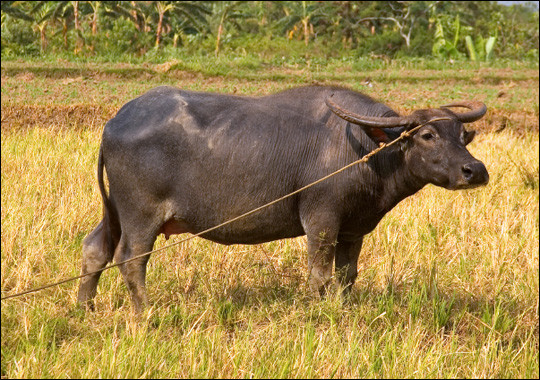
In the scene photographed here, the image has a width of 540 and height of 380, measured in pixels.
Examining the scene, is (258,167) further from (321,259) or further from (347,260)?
(347,260)

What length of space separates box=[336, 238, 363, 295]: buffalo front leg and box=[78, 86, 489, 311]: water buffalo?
0.74ft

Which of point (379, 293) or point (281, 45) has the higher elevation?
point (379, 293)

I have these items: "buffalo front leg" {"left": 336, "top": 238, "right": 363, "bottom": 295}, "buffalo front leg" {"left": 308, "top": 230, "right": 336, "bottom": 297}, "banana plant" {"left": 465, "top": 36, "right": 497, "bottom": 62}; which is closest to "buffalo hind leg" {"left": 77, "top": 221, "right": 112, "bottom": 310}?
"buffalo front leg" {"left": 308, "top": 230, "right": 336, "bottom": 297}

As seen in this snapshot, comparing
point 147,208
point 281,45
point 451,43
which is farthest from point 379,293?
point 281,45

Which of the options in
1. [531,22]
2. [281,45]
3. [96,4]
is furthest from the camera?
[531,22]

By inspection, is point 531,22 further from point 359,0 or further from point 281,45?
point 281,45

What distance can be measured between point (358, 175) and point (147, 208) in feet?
3.28

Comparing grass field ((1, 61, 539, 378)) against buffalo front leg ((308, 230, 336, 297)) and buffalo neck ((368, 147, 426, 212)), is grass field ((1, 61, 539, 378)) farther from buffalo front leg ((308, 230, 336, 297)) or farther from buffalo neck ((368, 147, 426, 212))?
buffalo neck ((368, 147, 426, 212))

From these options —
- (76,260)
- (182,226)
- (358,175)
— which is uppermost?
(358,175)

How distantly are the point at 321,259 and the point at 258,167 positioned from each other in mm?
529

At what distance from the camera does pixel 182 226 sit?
3.56m

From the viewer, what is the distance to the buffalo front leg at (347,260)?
3.75 meters

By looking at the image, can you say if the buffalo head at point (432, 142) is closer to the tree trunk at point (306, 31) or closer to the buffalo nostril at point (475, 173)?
the buffalo nostril at point (475, 173)

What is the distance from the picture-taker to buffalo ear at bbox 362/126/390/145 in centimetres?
341
